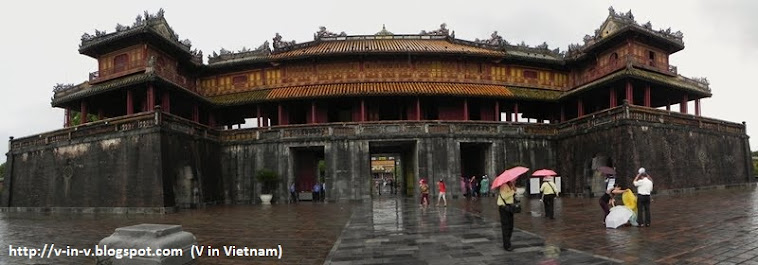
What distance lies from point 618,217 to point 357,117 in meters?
22.6

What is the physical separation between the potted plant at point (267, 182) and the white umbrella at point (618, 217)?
1916 cm

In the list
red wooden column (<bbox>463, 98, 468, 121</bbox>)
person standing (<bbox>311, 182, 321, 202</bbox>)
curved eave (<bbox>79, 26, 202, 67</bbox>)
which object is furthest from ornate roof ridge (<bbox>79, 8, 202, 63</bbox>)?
red wooden column (<bbox>463, 98, 468, 121</bbox>)

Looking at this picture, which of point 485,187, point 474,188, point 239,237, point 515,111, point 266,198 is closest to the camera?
point 239,237

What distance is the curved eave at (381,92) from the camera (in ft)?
96.3

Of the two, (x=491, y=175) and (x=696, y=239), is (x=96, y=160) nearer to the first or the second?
(x=491, y=175)

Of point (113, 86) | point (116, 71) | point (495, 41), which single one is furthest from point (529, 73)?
point (116, 71)

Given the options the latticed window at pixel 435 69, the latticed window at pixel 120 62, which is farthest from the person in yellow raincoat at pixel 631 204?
the latticed window at pixel 120 62

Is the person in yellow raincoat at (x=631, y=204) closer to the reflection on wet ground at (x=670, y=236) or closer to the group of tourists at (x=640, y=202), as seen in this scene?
the group of tourists at (x=640, y=202)

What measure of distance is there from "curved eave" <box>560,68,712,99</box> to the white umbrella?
60.3 ft

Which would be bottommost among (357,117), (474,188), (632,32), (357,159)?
(474,188)

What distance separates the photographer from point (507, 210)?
859 cm

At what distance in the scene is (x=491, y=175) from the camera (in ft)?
88.7

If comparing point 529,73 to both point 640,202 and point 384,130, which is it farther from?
point 640,202

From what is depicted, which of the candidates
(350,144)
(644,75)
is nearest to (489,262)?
(350,144)
